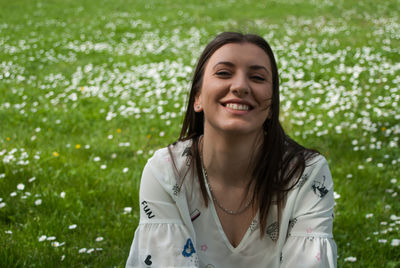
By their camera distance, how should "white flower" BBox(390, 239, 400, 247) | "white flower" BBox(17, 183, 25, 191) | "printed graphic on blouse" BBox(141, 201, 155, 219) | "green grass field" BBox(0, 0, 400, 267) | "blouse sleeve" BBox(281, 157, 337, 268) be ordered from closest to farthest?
"blouse sleeve" BBox(281, 157, 337, 268) < "printed graphic on blouse" BBox(141, 201, 155, 219) < "white flower" BBox(390, 239, 400, 247) < "green grass field" BBox(0, 0, 400, 267) < "white flower" BBox(17, 183, 25, 191)

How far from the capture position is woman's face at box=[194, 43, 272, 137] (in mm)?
2031

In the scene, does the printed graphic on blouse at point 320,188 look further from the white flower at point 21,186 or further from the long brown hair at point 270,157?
the white flower at point 21,186

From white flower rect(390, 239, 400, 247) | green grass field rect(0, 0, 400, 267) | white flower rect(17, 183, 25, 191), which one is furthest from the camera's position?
white flower rect(17, 183, 25, 191)

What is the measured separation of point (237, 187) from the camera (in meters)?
2.32

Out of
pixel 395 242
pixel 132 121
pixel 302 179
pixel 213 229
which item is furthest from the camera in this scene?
pixel 132 121

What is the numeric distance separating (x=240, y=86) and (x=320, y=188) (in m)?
0.62

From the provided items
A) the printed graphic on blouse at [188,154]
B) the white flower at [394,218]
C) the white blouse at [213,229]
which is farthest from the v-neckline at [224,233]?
the white flower at [394,218]

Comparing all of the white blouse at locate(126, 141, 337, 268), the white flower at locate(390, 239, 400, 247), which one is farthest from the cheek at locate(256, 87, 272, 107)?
the white flower at locate(390, 239, 400, 247)

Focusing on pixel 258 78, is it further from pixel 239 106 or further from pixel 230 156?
pixel 230 156

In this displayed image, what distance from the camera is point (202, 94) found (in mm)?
2217

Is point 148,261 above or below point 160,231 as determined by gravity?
below

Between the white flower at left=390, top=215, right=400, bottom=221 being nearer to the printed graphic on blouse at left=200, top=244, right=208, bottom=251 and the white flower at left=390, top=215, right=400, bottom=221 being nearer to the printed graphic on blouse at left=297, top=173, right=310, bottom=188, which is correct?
the printed graphic on blouse at left=297, top=173, right=310, bottom=188

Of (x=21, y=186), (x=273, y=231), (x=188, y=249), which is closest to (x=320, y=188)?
(x=273, y=231)

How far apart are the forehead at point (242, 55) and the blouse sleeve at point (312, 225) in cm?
57
